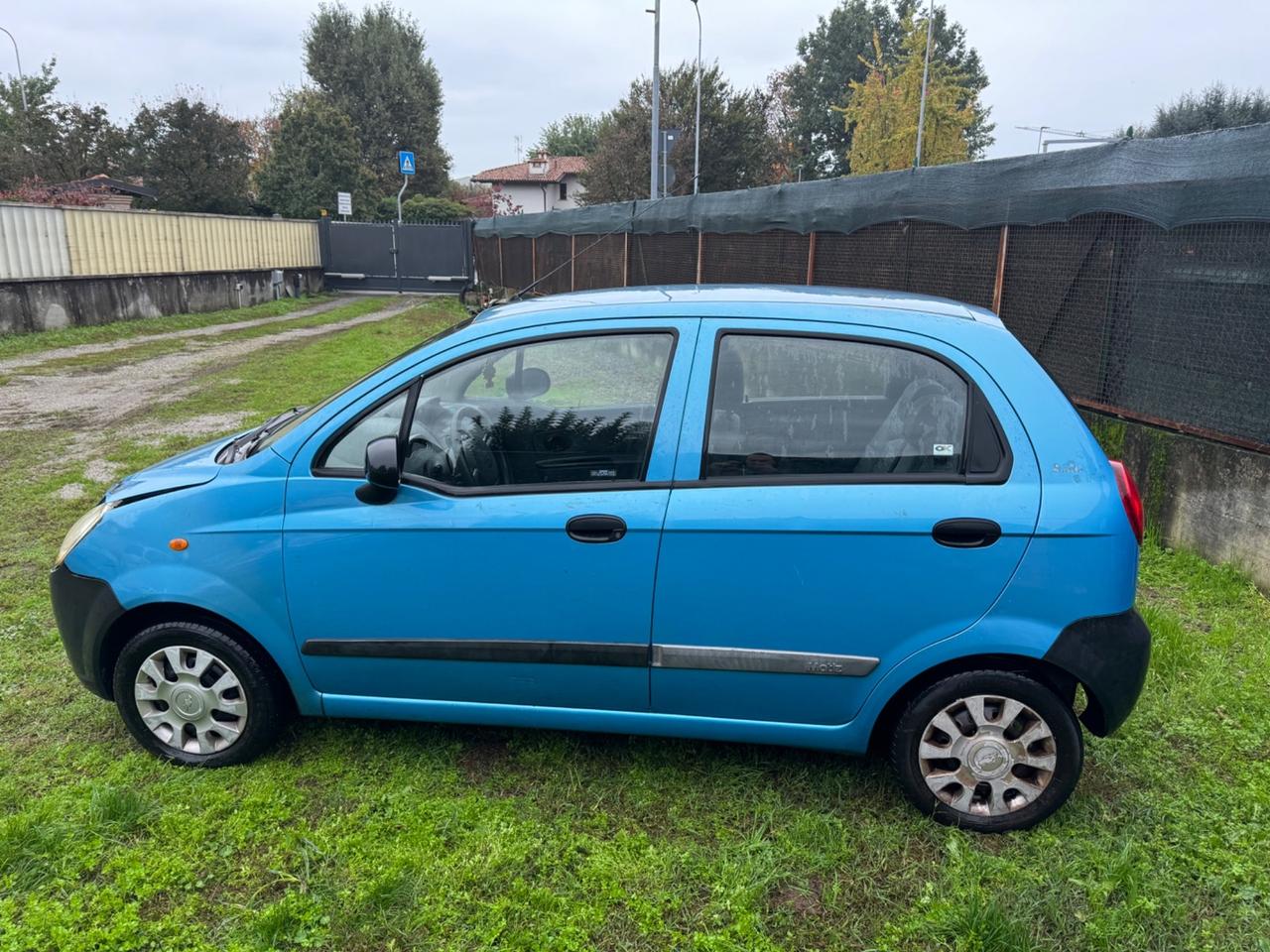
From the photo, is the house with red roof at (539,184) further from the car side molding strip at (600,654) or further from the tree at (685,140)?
the car side molding strip at (600,654)

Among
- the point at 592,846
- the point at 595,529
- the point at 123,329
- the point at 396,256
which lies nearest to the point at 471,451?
the point at 595,529

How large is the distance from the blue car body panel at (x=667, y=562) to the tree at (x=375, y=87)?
2040 inches

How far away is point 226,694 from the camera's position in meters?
3.13

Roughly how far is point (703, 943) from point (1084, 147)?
17.1ft

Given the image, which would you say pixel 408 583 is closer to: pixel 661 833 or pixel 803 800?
pixel 661 833

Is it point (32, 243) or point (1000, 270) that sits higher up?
point (32, 243)

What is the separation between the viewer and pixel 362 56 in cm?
5100

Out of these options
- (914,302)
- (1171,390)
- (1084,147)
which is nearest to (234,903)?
(914,302)

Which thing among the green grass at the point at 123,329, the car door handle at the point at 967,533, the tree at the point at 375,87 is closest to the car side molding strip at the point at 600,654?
the car door handle at the point at 967,533

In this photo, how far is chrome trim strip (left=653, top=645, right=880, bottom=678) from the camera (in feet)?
9.11

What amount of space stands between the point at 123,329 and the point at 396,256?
12.3m

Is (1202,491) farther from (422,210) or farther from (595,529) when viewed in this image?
(422,210)

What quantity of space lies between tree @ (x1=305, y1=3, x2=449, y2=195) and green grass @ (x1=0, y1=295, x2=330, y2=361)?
31496 mm

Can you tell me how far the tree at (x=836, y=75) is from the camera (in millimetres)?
59031
